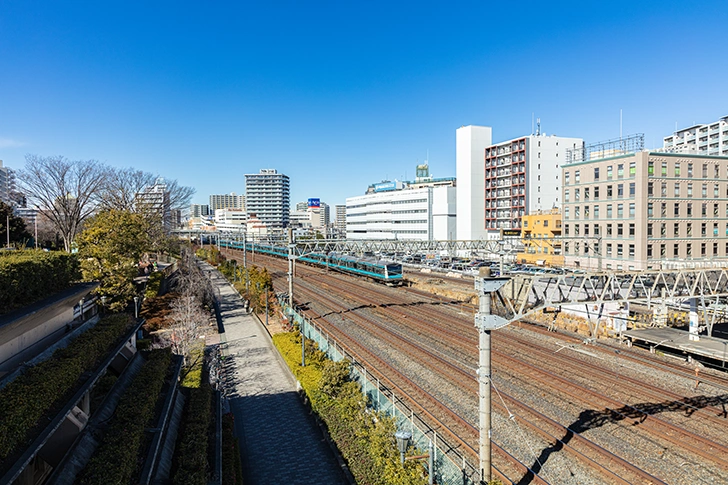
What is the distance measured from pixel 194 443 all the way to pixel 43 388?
414cm

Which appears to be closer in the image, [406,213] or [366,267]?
[366,267]

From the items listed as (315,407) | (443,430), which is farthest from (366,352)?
(443,430)

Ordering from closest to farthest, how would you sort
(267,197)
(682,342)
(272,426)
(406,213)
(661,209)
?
(272,426) → (682,342) → (661,209) → (406,213) → (267,197)

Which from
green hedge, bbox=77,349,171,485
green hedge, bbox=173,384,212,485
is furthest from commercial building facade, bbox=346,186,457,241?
green hedge, bbox=77,349,171,485

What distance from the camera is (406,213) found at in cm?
8050

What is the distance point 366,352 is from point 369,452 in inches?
346

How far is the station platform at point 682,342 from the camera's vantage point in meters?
17.7

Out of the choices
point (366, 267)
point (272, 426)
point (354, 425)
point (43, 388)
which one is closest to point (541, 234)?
point (366, 267)

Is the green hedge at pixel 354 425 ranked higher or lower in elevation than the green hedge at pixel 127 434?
lower

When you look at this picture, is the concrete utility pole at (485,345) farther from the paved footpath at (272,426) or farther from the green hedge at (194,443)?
the green hedge at (194,443)

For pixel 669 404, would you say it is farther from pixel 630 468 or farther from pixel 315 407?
pixel 315 407

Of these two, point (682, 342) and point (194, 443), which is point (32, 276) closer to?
point (194, 443)

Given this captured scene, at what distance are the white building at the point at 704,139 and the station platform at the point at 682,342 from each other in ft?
209

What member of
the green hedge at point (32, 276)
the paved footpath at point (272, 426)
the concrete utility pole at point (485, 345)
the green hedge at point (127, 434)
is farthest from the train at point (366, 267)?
the concrete utility pole at point (485, 345)
